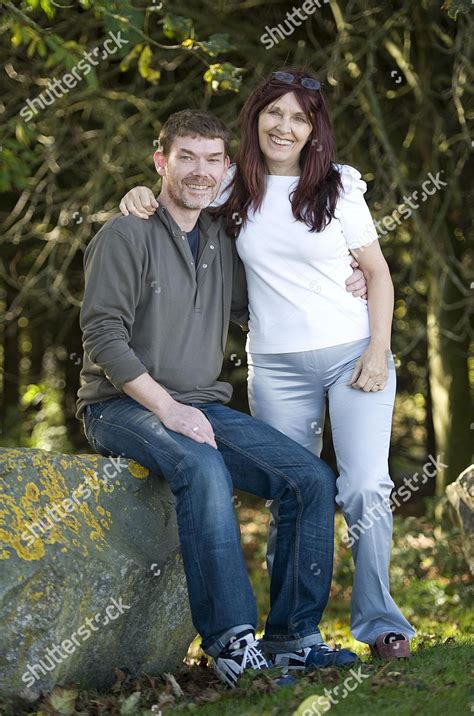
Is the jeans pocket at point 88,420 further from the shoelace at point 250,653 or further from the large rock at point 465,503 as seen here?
the large rock at point 465,503

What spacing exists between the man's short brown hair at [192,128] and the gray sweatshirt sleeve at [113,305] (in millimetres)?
537

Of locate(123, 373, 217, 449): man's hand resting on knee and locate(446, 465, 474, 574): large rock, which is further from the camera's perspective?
locate(446, 465, 474, 574): large rock

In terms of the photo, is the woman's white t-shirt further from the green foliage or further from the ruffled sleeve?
the green foliage

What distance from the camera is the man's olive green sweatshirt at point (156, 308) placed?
4.07 m

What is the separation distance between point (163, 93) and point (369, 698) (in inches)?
293

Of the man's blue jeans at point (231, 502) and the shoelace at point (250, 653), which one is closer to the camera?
the shoelace at point (250, 653)

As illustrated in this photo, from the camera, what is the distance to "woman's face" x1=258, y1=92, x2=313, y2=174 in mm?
4320

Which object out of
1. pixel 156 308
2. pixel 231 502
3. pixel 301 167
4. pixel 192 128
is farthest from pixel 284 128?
pixel 231 502

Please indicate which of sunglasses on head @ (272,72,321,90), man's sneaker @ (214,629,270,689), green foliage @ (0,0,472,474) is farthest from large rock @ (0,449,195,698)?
green foliage @ (0,0,472,474)

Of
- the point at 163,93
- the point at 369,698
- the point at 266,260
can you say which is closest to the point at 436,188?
the point at 163,93

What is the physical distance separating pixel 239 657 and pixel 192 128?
7.23 feet

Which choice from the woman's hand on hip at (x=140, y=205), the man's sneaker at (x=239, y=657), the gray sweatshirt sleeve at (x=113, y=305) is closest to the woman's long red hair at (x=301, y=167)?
the woman's hand on hip at (x=140, y=205)

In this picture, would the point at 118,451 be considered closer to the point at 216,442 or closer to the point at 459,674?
the point at 216,442

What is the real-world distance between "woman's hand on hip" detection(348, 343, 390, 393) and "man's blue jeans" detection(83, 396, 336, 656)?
0.37m
